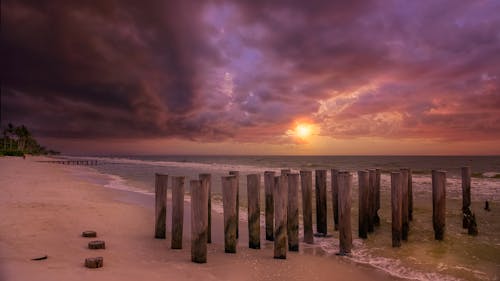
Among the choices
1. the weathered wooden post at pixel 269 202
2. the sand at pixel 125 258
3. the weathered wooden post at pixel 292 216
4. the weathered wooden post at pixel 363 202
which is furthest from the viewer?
the weathered wooden post at pixel 363 202

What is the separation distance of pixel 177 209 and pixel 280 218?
2244 millimetres

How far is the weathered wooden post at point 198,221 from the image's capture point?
6770mm

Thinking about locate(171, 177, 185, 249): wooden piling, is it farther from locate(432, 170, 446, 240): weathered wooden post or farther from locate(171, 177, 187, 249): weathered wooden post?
locate(432, 170, 446, 240): weathered wooden post

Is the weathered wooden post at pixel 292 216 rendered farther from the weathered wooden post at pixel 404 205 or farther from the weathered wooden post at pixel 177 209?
the weathered wooden post at pixel 404 205

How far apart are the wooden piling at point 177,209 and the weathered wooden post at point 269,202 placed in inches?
83.5

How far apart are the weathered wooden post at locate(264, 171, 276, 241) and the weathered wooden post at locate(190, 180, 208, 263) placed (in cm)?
222

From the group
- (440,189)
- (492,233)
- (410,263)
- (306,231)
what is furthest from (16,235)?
(492,233)

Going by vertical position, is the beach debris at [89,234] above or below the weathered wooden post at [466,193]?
below

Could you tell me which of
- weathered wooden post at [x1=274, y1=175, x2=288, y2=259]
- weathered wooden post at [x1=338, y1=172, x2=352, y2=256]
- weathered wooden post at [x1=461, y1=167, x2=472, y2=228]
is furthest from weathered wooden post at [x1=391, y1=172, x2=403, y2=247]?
weathered wooden post at [x1=461, y1=167, x2=472, y2=228]

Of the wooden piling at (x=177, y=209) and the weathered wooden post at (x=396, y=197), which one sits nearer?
the wooden piling at (x=177, y=209)

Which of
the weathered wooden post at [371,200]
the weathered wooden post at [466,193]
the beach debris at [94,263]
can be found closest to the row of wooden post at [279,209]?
the weathered wooden post at [371,200]

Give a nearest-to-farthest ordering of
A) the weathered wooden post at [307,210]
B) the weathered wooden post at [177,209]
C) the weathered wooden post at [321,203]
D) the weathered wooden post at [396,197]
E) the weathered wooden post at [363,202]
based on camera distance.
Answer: the weathered wooden post at [177,209] < the weathered wooden post at [396,197] < the weathered wooden post at [307,210] < the weathered wooden post at [363,202] < the weathered wooden post at [321,203]

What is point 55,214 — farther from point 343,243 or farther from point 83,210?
point 343,243

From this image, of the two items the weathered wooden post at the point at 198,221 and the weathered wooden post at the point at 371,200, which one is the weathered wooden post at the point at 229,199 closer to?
→ the weathered wooden post at the point at 198,221
